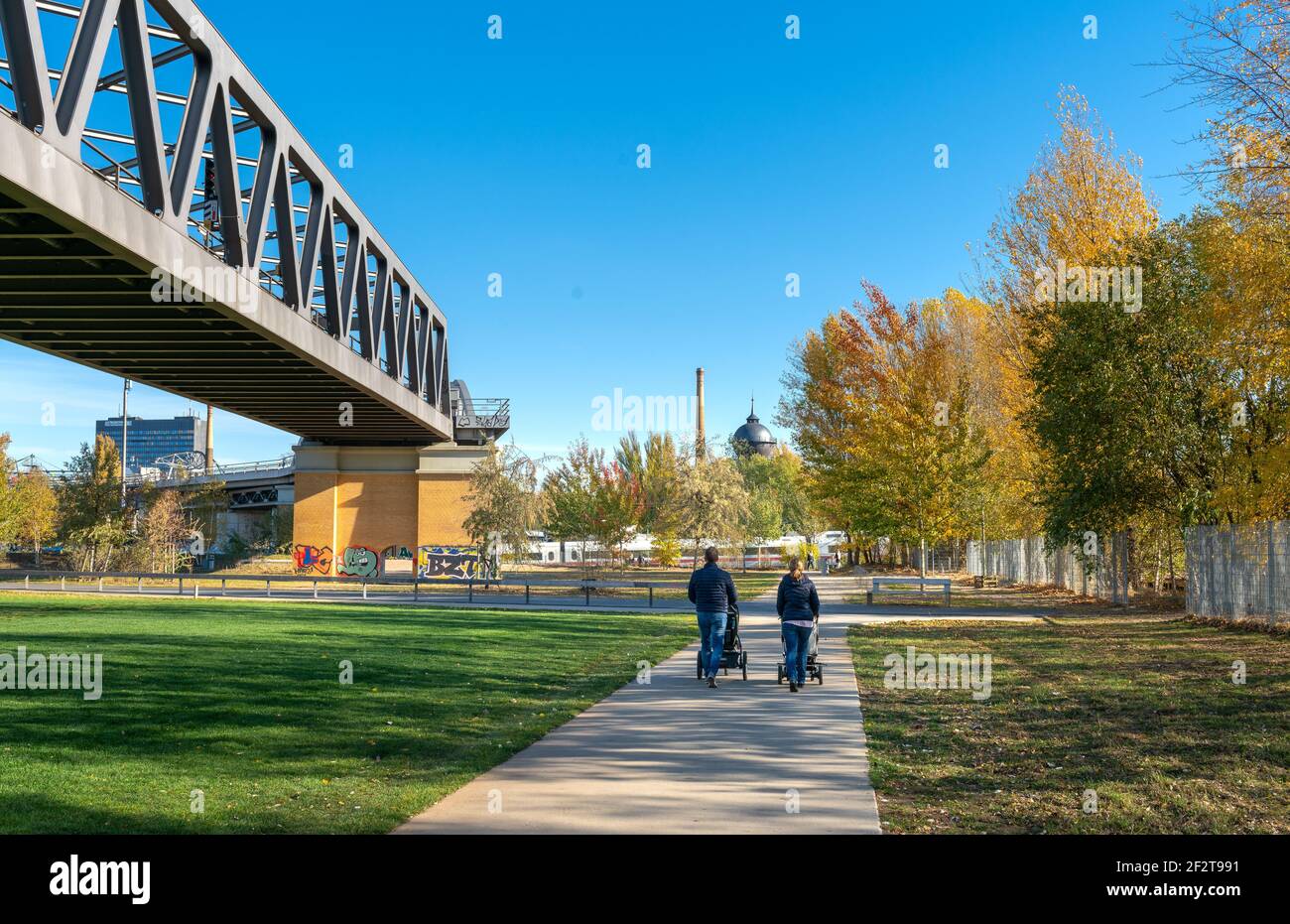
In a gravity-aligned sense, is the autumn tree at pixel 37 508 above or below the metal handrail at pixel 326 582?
above

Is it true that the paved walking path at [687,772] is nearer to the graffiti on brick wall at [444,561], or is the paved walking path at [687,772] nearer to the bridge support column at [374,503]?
the graffiti on brick wall at [444,561]

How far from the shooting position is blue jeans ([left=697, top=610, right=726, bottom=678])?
12797 millimetres

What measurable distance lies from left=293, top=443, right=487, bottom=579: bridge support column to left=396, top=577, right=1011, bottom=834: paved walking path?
4297cm

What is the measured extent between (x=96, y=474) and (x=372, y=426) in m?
17.4

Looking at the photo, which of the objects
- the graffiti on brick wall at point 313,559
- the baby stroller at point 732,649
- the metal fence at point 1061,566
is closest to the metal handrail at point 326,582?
the graffiti on brick wall at point 313,559

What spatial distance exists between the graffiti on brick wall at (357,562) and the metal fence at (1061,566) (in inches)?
1246

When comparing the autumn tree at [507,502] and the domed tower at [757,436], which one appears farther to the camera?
the domed tower at [757,436]

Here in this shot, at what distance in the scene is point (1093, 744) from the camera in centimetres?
900

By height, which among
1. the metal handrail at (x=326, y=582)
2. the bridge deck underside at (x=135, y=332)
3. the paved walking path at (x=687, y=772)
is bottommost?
the metal handrail at (x=326, y=582)

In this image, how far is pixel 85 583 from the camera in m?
44.4

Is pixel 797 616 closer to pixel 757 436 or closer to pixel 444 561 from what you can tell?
pixel 444 561

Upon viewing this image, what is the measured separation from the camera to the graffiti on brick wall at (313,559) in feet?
177

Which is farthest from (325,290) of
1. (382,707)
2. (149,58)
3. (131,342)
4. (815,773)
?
(815,773)

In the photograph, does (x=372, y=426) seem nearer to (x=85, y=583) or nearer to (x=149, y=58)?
(x=85, y=583)
